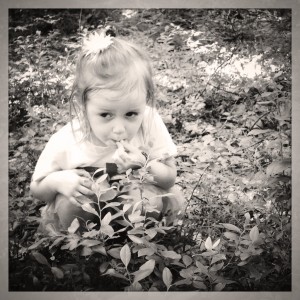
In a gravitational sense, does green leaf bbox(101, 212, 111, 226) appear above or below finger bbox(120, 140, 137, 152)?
below

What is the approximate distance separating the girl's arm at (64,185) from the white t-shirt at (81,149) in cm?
2

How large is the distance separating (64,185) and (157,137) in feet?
1.32

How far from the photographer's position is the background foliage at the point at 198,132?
185cm

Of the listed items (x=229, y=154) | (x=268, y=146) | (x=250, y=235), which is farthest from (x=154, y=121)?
(x=250, y=235)

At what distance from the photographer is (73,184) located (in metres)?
1.82

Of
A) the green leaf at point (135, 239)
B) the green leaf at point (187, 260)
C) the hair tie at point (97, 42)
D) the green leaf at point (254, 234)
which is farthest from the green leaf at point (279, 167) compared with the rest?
the hair tie at point (97, 42)

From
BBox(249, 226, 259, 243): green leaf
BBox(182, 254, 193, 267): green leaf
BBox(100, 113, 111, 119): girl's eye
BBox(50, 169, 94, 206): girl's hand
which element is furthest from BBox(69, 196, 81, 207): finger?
BBox(249, 226, 259, 243): green leaf

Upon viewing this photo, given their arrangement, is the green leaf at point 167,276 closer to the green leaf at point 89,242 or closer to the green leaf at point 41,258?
the green leaf at point 89,242

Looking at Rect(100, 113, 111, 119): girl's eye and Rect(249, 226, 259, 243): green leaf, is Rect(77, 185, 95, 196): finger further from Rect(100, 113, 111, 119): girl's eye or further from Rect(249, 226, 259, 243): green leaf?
Rect(249, 226, 259, 243): green leaf

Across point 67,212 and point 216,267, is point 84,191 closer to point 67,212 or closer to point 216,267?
point 67,212

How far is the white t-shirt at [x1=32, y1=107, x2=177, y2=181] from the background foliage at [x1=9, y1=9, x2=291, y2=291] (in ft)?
0.13

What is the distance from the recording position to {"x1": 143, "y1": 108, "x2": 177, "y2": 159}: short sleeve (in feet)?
6.05

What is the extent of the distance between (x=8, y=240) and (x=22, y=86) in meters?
0.60

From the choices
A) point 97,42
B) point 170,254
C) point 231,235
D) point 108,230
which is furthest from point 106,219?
point 97,42
